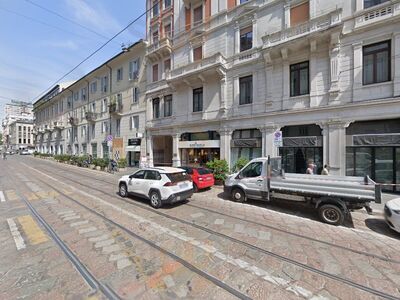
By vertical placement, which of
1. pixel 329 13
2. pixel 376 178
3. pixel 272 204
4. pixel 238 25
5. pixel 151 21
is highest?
pixel 151 21

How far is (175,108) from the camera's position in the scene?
19.3 metres

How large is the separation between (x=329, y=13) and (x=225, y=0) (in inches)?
318

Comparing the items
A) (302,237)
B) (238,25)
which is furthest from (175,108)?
(302,237)

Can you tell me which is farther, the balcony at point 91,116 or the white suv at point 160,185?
the balcony at point 91,116

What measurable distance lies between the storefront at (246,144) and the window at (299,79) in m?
3.37

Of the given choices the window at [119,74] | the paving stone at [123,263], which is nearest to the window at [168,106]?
the window at [119,74]

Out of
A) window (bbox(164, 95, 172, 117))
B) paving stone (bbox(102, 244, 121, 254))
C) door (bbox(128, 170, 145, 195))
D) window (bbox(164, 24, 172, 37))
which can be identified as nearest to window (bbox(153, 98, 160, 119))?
window (bbox(164, 95, 172, 117))

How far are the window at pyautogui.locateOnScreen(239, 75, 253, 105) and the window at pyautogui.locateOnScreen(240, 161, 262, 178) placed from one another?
24.2 feet

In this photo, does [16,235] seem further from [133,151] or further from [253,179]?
[133,151]

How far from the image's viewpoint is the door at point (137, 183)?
8.54 metres

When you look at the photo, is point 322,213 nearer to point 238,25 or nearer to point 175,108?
point 238,25

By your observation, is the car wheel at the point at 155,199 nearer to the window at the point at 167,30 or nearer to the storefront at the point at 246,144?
the storefront at the point at 246,144

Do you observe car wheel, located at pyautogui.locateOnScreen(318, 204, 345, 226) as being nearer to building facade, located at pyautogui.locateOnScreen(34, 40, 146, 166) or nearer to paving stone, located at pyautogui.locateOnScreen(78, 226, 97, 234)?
paving stone, located at pyautogui.locateOnScreen(78, 226, 97, 234)

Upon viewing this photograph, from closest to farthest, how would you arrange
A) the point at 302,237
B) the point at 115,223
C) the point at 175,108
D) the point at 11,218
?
the point at 302,237 < the point at 115,223 < the point at 11,218 < the point at 175,108
